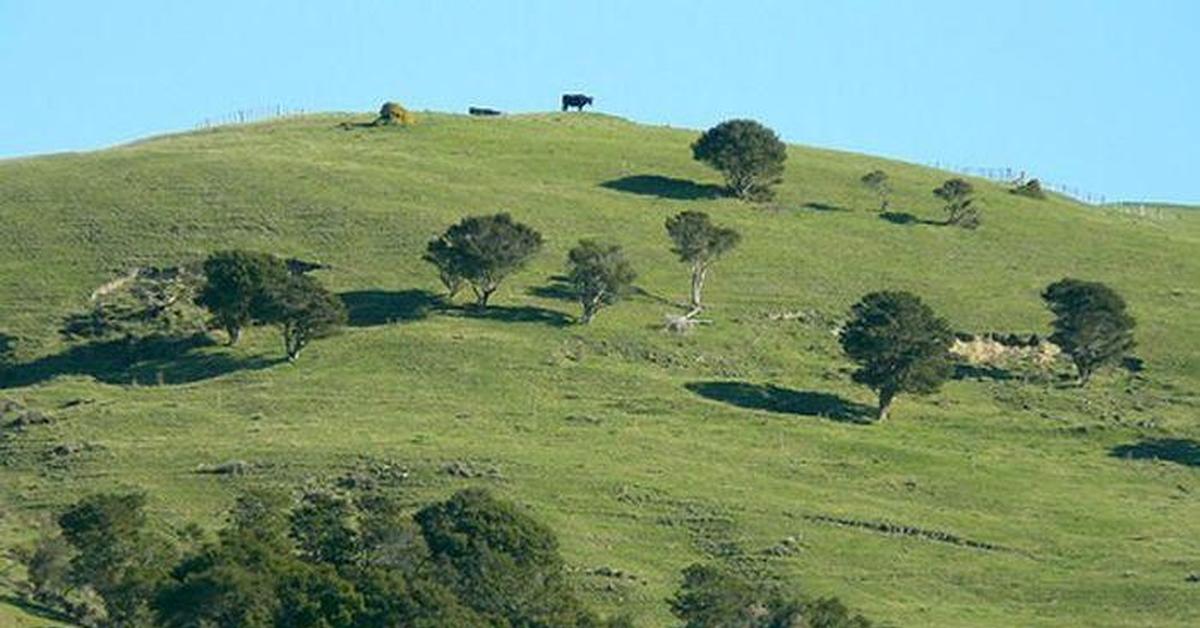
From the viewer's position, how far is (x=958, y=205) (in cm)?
16688

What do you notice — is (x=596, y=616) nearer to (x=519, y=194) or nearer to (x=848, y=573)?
(x=848, y=573)

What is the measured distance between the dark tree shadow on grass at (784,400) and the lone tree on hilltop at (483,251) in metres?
13.7

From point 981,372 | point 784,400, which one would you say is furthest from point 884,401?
point 981,372

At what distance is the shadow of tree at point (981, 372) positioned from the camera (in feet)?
450

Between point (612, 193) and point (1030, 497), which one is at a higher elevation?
point (612, 193)

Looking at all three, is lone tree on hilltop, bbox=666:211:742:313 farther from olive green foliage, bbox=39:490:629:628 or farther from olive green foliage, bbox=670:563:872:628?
olive green foliage, bbox=670:563:872:628

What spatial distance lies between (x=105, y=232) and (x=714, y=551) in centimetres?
5500

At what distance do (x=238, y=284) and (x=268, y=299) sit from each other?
1734mm

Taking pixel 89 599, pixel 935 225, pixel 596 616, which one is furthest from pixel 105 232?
pixel 596 616

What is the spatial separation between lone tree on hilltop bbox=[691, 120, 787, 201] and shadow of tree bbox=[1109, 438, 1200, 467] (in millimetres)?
44634

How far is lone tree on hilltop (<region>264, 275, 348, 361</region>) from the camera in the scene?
13138cm

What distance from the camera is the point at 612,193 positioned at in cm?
16562

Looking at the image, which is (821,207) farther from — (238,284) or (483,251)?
(238,284)

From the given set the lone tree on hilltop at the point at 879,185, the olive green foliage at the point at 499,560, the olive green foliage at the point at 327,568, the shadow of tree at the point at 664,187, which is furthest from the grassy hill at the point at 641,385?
the olive green foliage at the point at 327,568
